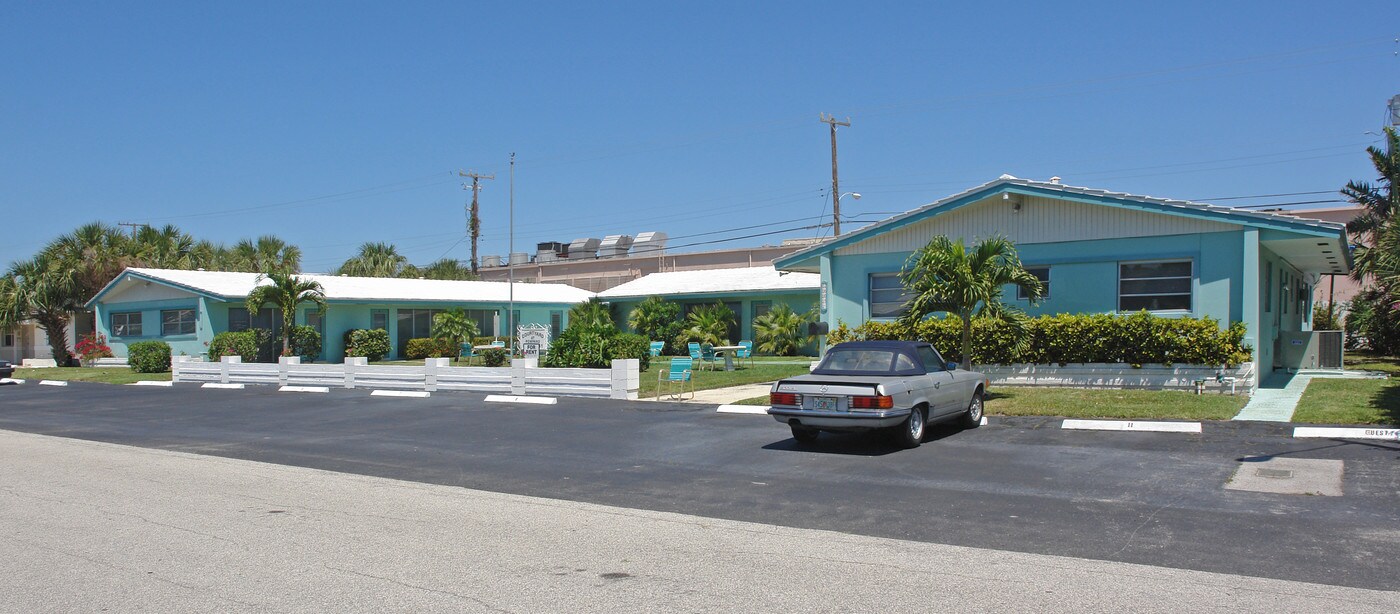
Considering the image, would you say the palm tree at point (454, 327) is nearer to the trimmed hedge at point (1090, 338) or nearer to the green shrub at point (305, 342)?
the green shrub at point (305, 342)

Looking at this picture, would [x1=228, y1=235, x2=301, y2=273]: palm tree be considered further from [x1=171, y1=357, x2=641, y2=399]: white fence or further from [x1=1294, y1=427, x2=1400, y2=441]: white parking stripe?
[x1=1294, y1=427, x2=1400, y2=441]: white parking stripe

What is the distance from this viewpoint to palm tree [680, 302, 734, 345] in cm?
3569

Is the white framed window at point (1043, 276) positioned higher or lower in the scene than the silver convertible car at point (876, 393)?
higher

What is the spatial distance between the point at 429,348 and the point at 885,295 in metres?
21.9

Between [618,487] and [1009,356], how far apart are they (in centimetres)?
1205

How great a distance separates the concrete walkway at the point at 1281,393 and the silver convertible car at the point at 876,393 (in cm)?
447

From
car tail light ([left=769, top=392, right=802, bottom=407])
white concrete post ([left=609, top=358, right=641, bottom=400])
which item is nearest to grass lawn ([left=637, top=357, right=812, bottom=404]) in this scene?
white concrete post ([left=609, top=358, right=641, bottom=400])

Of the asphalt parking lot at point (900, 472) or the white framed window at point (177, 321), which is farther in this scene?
the white framed window at point (177, 321)

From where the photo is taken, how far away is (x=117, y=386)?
28.8 m

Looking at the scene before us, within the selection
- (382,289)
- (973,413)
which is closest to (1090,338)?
(973,413)

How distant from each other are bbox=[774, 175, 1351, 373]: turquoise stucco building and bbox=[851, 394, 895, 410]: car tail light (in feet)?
31.5

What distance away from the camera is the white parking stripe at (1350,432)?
40.5 ft

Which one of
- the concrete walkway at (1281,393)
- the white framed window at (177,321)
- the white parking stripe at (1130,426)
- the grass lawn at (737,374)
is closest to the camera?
the white parking stripe at (1130,426)

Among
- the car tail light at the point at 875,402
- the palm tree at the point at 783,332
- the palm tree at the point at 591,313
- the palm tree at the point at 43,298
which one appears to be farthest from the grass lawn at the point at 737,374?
the palm tree at the point at 43,298
